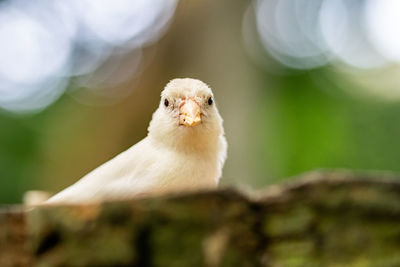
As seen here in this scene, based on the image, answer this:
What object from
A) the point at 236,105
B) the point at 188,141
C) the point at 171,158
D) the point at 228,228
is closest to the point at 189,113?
the point at 188,141

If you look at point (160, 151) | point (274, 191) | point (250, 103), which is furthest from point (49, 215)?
point (250, 103)

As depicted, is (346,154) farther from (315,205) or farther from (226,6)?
(315,205)

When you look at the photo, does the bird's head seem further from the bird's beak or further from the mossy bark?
the mossy bark

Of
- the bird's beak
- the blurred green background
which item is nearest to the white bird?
the bird's beak

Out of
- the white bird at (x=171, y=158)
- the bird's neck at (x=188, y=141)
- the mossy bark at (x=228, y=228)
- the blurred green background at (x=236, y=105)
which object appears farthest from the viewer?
the blurred green background at (x=236, y=105)

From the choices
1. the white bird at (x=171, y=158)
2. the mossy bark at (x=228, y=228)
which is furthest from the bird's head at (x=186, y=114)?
the mossy bark at (x=228, y=228)

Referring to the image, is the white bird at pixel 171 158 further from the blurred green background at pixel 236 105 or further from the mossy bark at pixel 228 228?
the blurred green background at pixel 236 105
